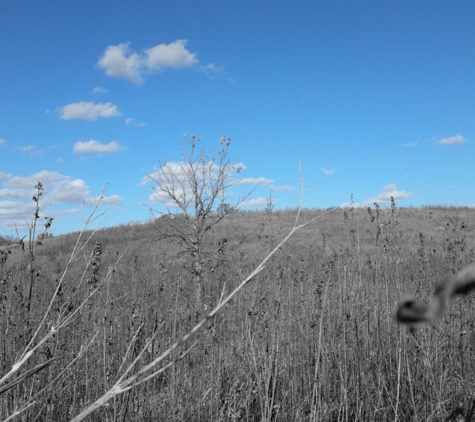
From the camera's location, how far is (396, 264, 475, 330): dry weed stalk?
31 cm

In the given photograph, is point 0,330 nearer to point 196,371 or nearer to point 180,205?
point 196,371

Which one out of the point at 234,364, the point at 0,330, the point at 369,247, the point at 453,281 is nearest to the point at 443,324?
the point at 234,364

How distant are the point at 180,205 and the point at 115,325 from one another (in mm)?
4518

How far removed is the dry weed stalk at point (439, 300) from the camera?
0.31 metres

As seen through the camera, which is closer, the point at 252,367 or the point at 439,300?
the point at 439,300

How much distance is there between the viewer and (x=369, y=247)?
2031 centimetres

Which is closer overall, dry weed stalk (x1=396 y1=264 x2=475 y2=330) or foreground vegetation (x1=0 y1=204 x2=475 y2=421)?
dry weed stalk (x1=396 y1=264 x2=475 y2=330)

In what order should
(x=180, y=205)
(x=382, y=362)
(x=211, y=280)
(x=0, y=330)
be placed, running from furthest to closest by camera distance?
(x=211, y=280) < (x=180, y=205) < (x=382, y=362) < (x=0, y=330)

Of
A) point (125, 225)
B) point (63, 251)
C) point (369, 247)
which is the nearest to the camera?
point (369, 247)

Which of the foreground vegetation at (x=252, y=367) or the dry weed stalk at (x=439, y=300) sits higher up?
the dry weed stalk at (x=439, y=300)

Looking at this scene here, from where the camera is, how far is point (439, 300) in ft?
1.01

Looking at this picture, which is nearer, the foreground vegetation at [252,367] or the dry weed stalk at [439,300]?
the dry weed stalk at [439,300]

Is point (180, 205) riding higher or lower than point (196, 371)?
higher

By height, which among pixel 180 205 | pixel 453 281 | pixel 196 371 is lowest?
pixel 196 371
